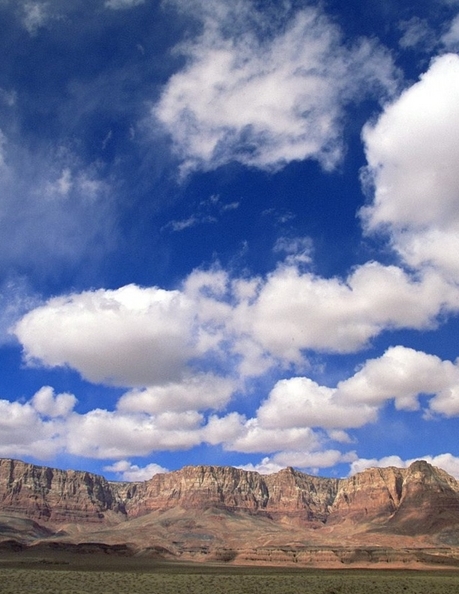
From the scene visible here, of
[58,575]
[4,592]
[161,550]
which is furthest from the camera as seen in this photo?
[161,550]

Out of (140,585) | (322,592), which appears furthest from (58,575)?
(322,592)

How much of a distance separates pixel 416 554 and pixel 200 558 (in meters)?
58.1

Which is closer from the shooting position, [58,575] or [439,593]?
[439,593]

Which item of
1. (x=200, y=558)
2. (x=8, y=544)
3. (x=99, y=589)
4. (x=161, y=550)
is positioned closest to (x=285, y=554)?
(x=200, y=558)

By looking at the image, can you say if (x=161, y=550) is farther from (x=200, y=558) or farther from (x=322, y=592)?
(x=322, y=592)

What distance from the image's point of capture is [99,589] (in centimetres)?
6181

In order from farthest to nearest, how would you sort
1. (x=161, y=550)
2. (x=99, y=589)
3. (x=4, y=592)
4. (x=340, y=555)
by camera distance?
(x=161, y=550), (x=340, y=555), (x=99, y=589), (x=4, y=592)

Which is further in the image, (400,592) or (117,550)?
(117,550)

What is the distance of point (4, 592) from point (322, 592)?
112 feet

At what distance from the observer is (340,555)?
468 feet

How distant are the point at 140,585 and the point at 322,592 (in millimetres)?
21287

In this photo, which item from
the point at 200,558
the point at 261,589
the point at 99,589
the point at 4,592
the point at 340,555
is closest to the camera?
the point at 4,592

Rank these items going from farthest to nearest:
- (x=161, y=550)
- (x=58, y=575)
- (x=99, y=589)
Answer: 1. (x=161, y=550)
2. (x=58, y=575)
3. (x=99, y=589)

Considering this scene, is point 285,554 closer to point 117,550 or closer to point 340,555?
point 340,555
